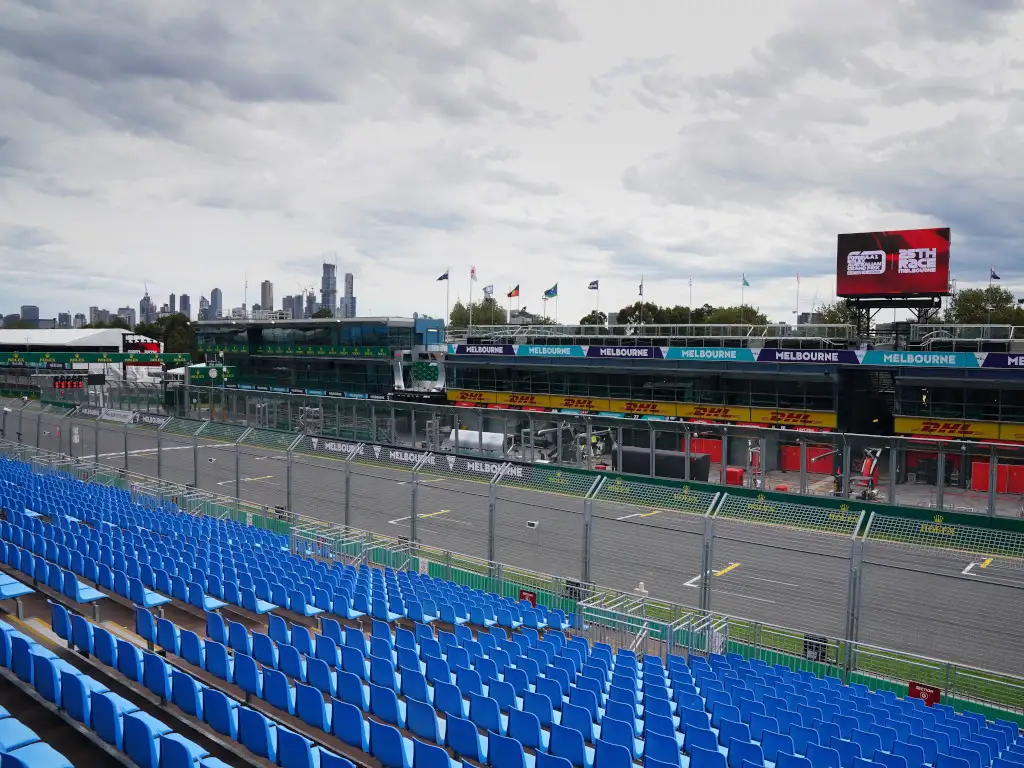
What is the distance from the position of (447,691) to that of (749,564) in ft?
54.5

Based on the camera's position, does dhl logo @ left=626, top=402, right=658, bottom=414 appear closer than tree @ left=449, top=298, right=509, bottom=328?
Yes

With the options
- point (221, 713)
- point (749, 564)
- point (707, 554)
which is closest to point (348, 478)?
point (707, 554)

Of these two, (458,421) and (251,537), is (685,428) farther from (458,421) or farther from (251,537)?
(251,537)

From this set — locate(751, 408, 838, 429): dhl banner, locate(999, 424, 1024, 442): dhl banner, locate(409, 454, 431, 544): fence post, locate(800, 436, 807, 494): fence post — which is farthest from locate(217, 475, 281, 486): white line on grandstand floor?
locate(999, 424, 1024, 442): dhl banner

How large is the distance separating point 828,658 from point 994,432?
32.1m

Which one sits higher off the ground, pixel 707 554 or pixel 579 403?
pixel 707 554

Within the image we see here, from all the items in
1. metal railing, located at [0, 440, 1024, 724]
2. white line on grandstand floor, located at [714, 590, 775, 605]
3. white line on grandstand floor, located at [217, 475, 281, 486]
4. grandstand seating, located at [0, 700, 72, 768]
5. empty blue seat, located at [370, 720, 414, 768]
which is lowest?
white line on grandstand floor, located at [714, 590, 775, 605]

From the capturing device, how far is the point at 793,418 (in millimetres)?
48156

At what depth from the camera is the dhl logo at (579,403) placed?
187ft

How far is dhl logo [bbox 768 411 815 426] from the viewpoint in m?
47.6

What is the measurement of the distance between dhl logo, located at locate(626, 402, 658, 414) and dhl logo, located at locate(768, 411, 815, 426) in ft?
26.8

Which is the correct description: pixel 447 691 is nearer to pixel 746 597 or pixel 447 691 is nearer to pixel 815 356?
pixel 746 597

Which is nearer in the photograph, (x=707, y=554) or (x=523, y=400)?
(x=707, y=554)

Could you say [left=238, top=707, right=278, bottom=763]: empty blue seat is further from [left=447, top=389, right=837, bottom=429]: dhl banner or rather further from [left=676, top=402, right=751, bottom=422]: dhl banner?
[left=676, top=402, right=751, bottom=422]: dhl banner
